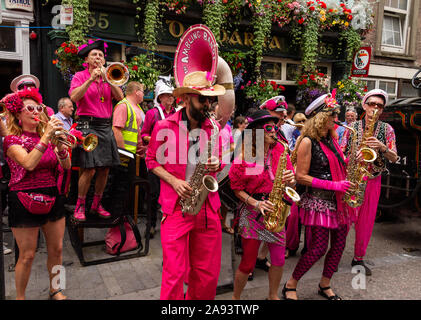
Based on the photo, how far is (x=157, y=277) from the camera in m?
4.01

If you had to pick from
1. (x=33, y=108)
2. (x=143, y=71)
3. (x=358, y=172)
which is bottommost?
(x=358, y=172)

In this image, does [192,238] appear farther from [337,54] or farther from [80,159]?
[337,54]

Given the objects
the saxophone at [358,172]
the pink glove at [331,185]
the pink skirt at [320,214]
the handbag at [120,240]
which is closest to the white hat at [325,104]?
the saxophone at [358,172]

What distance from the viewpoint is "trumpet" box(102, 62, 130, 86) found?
4.28 metres

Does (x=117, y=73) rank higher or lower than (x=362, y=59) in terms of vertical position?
lower

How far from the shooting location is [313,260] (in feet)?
11.4

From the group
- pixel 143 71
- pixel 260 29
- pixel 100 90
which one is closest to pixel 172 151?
pixel 100 90

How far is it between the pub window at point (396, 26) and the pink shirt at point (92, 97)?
11.1 metres

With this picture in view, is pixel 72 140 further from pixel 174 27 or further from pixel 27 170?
pixel 174 27

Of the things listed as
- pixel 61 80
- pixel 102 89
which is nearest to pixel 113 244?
pixel 102 89

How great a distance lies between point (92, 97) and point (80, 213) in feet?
4.94

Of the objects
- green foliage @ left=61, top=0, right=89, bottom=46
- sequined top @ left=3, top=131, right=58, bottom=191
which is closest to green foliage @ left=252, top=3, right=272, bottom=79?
green foliage @ left=61, top=0, right=89, bottom=46

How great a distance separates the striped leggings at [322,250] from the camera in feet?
11.4

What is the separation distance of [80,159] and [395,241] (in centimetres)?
533
